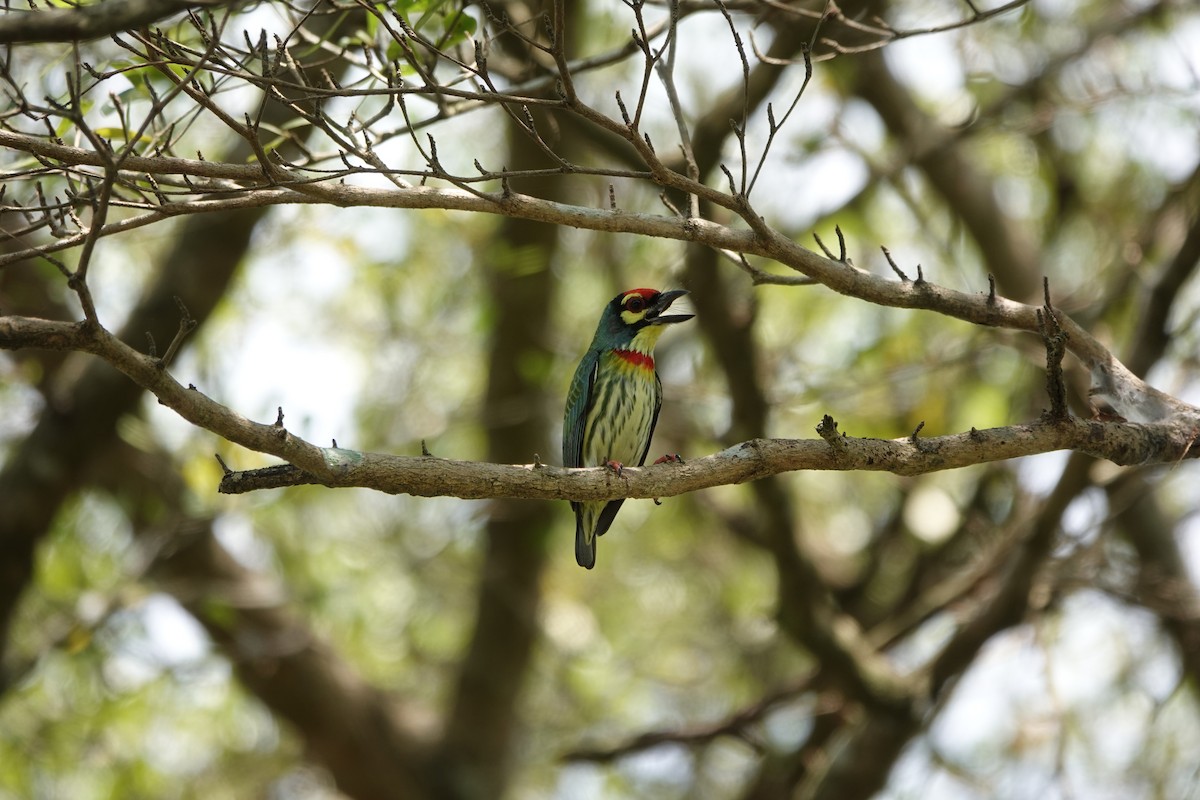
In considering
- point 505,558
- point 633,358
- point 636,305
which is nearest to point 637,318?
point 636,305

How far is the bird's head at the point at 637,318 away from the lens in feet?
19.1

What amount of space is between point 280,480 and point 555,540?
232 inches

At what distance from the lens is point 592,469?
359 cm

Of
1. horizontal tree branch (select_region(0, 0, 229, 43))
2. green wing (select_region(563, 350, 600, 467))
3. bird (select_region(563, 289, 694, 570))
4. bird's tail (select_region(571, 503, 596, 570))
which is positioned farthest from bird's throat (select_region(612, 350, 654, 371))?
horizontal tree branch (select_region(0, 0, 229, 43))

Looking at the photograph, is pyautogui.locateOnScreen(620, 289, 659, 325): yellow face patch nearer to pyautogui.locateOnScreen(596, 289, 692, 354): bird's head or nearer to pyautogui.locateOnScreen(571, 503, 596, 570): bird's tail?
pyautogui.locateOnScreen(596, 289, 692, 354): bird's head

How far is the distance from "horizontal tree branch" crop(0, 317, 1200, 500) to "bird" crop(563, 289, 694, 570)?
2.00 m

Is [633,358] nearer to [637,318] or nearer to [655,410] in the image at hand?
[637,318]

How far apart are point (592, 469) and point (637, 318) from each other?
2.35 meters

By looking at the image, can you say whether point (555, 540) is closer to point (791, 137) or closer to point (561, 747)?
point (561, 747)

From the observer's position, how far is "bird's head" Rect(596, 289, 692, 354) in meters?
5.81

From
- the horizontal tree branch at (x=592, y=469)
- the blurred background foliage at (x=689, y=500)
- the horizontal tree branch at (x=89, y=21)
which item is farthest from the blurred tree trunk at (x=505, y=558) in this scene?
the horizontal tree branch at (x=89, y=21)

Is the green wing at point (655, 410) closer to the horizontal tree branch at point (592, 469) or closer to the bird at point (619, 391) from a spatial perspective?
the bird at point (619, 391)

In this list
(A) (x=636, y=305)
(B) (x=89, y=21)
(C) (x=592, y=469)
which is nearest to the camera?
(B) (x=89, y=21)

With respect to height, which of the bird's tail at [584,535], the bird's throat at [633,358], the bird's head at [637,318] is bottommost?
the bird's tail at [584,535]
